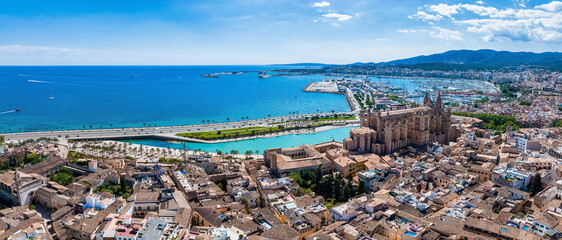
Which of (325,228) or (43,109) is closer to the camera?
(325,228)

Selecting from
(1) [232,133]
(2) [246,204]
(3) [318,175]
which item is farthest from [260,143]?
(2) [246,204]

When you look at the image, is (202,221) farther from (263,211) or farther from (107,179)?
(107,179)

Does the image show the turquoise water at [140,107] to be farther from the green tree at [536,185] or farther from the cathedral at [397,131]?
the green tree at [536,185]

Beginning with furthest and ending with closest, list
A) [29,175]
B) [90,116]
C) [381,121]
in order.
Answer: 1. [90,116]
2. [381,121]
3. [29,175]

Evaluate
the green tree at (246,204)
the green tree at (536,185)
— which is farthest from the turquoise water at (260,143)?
the green tree at (536,185)

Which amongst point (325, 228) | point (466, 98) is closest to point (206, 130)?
point (325, 228)

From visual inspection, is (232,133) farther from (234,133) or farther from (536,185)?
(536,185)
